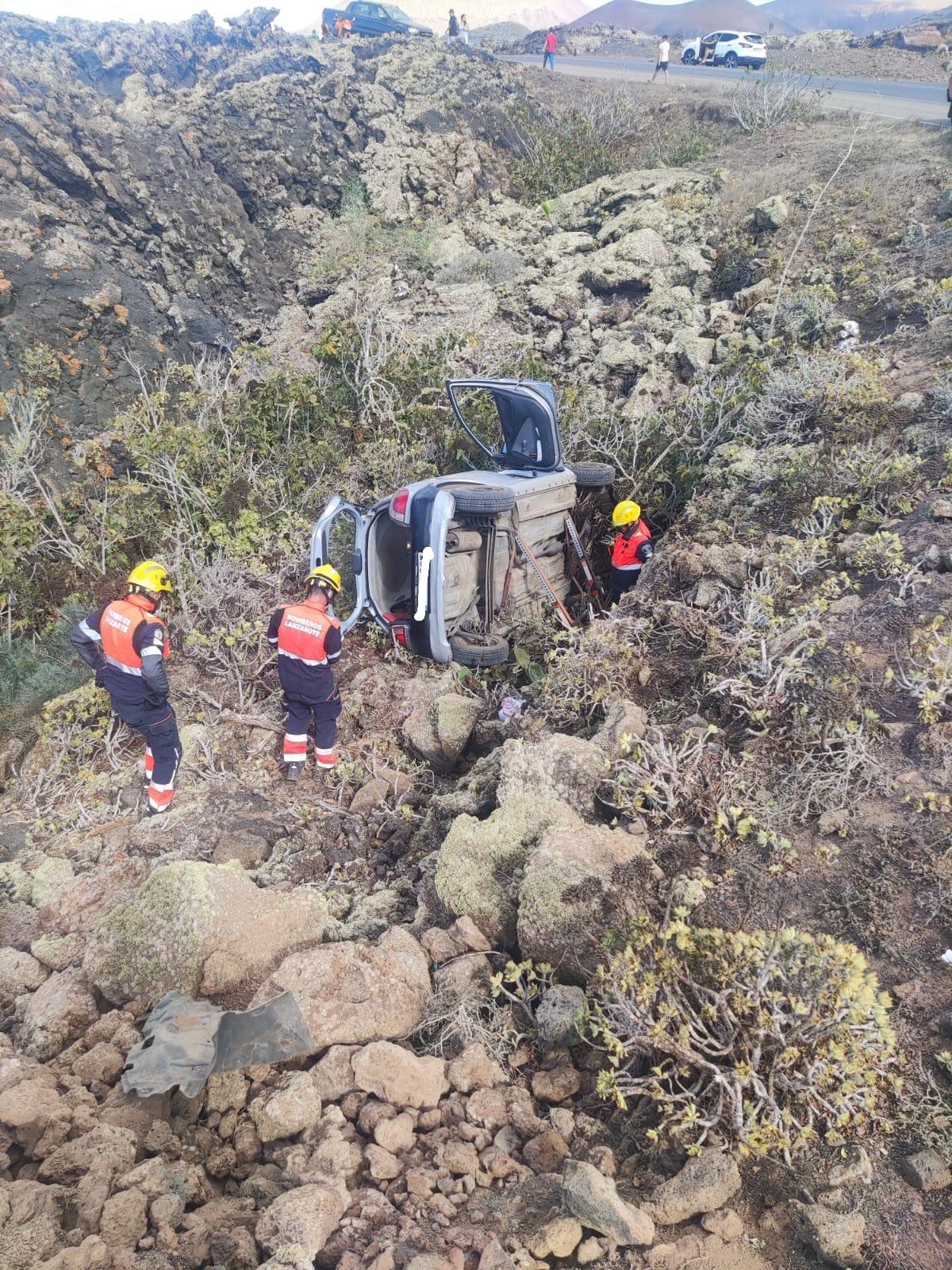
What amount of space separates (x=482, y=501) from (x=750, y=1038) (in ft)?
12.8

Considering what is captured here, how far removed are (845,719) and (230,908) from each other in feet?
9.68

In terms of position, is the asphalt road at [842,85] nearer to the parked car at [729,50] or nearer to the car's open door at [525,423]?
the parked car at [729,50]

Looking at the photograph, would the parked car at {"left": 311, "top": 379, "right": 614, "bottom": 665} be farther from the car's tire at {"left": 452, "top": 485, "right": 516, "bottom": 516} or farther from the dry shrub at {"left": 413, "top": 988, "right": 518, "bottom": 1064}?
the dry shrub at {"left": 413, "top": 988, "right": 518, "bottom": 1064}

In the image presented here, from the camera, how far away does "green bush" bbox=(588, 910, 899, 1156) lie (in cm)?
216

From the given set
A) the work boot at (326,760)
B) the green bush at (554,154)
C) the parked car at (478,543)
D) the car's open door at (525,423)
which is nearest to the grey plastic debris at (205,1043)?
the work boot at (326,760)

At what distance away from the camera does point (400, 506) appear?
5578mm

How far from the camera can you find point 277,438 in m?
8.49

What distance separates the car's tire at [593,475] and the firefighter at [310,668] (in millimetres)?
2565

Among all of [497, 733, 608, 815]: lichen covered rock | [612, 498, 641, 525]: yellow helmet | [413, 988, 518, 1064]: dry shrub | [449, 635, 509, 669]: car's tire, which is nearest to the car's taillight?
[449, 635, 509, 669]: car's tire

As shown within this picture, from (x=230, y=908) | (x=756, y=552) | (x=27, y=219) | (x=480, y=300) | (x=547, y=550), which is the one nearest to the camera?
(x=230, y=908)

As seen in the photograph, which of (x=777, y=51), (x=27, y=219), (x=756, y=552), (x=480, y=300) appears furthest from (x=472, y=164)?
(x=777, y=51)

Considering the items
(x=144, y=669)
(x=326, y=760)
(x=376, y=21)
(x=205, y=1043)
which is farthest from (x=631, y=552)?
(x=376, y=21)

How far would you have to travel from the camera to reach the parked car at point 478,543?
5422mm

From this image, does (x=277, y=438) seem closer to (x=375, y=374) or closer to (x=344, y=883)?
(x=375, y=374)
